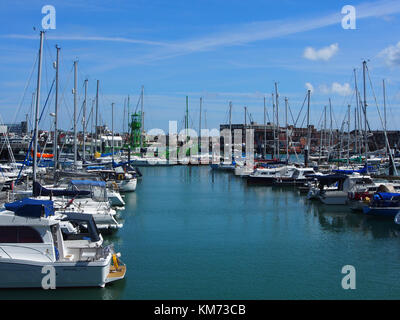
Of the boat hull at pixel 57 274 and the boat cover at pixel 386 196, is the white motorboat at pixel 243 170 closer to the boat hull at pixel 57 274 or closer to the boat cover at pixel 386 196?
Result: the boat cover at pixel 386 196

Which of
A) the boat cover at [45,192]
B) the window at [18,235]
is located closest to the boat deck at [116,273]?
the window at [18,235]

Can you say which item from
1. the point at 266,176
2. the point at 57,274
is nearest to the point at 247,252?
the point at 57,274

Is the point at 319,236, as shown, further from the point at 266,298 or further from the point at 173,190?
the point at 173,190

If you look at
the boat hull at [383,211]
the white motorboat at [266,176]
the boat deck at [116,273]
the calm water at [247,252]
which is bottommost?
the calm water at [247,252]

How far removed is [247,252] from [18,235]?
1145 centimetres

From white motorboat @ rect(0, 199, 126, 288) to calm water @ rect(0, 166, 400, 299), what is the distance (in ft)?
1.36

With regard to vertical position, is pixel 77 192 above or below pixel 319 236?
above

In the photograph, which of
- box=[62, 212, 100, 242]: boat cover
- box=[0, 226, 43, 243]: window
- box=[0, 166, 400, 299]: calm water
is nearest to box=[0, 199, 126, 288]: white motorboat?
box=[0, 226, 43, 243]: window

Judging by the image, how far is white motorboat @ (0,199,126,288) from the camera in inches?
677

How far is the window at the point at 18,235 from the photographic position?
17.7 meters

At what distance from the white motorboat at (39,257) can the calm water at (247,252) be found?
414mm
